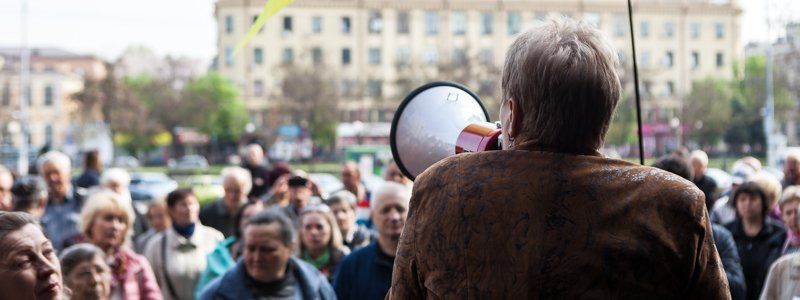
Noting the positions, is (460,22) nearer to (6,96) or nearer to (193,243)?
(6,96)

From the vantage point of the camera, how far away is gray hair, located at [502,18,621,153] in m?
2.07

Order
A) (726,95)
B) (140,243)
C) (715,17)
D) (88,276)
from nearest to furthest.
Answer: (88,276) < (140,243) < (726,95) < (715,17)

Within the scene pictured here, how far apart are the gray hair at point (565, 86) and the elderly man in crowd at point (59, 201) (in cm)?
646

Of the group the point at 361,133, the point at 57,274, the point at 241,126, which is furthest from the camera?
the point at 241,126

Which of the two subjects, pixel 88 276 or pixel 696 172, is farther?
pixel 696 172

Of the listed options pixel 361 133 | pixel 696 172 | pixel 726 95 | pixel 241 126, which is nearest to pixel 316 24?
pixel 241 126

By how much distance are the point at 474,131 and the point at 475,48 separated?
2886 inches

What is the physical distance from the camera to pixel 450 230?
2088 mm

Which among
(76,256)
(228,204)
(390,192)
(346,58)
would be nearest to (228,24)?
(346,58)

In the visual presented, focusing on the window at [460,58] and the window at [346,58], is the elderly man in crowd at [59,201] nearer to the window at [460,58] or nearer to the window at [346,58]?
the window at [460,58]

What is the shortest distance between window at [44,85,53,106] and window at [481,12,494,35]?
4051 cm

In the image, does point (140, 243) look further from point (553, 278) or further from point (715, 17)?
point (715, 17)

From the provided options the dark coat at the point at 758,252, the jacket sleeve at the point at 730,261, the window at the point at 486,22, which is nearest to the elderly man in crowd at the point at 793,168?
the dark coat at the point at 758,252

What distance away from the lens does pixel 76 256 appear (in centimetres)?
479
